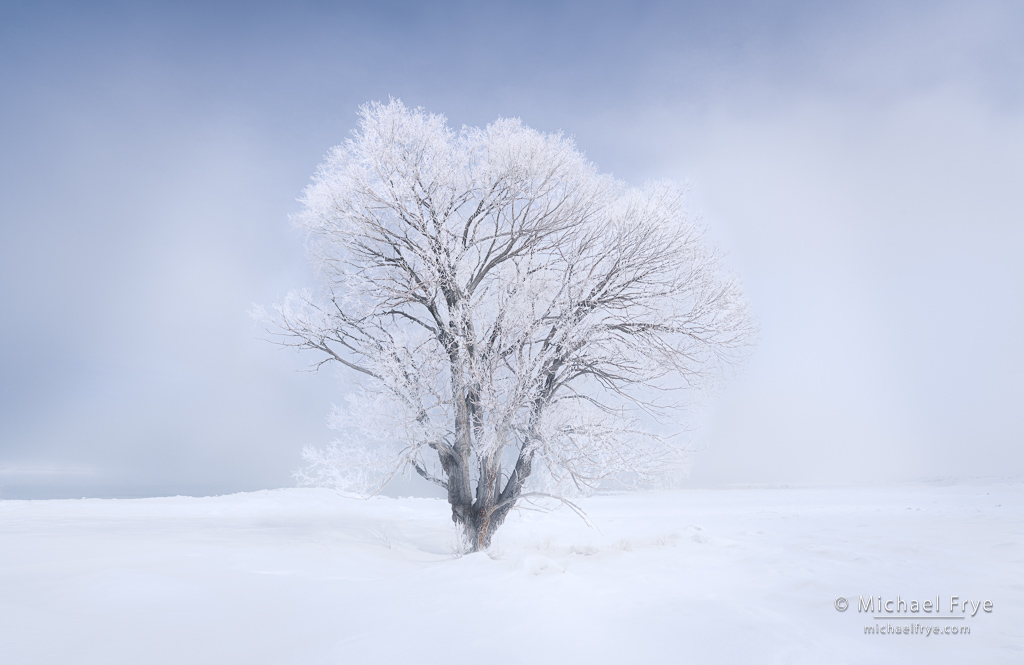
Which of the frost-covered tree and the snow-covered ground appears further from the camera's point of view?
the frost-covered tree

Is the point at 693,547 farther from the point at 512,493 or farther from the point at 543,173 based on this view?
the point at 543,173

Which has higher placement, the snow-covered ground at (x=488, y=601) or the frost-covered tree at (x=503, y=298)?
the frost-covered tree at (x=503, y=298)

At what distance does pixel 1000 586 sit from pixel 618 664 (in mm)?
4195

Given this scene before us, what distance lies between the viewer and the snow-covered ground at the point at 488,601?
10.3ft

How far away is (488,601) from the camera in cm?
403

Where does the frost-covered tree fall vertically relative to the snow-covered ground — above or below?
above

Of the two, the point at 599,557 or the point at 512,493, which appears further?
the point at 512,493

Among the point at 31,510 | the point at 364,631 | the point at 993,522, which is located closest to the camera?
the point at 364,631

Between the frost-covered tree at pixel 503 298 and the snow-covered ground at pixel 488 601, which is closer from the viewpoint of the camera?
the snow-covered ground at pixel 488 601

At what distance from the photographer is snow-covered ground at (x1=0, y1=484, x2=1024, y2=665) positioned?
3150mm

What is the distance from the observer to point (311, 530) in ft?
31.0

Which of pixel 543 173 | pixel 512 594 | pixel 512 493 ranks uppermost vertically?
pixel 543 173

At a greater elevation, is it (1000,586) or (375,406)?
(375,406)

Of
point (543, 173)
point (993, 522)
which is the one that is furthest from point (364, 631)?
point (993, 522)
